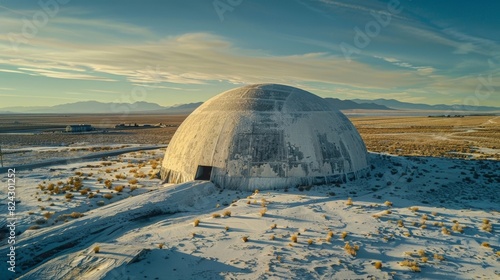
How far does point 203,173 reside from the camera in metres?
25.9

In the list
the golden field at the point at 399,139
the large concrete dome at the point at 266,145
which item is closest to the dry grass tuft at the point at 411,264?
the large concrete dome at the point at 266,145

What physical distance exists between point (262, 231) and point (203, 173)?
400 inches

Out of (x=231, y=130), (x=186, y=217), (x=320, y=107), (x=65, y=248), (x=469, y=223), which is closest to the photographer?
(x=65, y=248)

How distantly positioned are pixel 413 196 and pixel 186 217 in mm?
16664

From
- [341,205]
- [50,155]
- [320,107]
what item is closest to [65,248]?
[341,205]

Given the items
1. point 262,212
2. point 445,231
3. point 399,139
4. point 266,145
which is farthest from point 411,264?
point 399,139

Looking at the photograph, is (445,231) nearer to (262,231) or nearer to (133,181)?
(262,231)

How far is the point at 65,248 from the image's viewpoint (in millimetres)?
16078

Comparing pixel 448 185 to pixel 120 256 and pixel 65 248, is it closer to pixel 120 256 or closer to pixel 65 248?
pixel 120 256

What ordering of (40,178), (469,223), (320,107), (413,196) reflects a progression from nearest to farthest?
(469,223) → (413,196) → (320,107) → (40,178)

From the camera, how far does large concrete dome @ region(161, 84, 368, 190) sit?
929 inches

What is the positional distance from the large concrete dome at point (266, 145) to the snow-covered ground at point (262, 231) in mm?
1212

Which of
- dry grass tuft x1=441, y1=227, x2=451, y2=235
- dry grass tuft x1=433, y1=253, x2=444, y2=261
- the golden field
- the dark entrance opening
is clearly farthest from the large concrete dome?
the golden field

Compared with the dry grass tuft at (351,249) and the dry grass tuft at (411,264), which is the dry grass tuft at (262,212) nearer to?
the dry grass tuft at (351,249)
